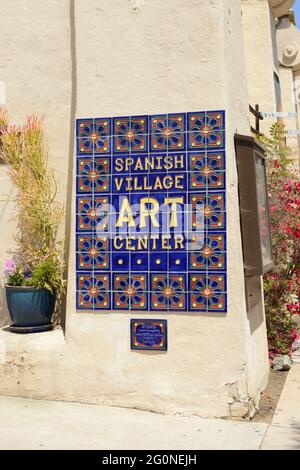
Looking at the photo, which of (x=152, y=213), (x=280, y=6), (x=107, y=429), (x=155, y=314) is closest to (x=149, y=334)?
(x=155, y=314)

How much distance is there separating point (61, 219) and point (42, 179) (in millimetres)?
462

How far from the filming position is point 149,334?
5.73 meters

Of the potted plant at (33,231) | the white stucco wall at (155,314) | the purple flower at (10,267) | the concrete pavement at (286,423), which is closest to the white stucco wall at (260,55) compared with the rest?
the white stucco wall at (155,314)

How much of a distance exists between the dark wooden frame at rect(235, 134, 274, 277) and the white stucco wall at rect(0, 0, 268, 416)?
0.13 metres

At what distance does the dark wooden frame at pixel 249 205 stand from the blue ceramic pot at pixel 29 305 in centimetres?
205

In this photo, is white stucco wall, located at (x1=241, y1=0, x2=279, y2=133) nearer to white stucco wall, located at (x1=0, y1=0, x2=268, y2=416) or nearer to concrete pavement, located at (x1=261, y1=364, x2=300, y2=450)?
white stucco wall, located at (x1=0, y1=0, x2=268, y2=416)

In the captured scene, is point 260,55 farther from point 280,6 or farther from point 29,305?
point 29,305

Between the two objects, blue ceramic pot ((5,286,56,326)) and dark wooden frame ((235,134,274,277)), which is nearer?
dark wooden frame ((235,134,274,277))

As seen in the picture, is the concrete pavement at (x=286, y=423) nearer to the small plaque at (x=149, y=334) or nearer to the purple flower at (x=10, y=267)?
the small plaque at (x=149, y=334)

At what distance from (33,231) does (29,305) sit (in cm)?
79

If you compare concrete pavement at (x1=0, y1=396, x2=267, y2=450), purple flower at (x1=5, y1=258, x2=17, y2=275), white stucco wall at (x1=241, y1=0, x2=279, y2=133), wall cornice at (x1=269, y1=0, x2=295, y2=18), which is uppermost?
wall cornice at (x1=269, y1=0, x2=295, y2=18)

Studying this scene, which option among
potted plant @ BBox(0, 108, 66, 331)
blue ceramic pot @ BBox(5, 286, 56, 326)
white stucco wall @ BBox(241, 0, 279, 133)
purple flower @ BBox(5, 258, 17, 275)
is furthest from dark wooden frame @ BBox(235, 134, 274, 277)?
white stucco wall @ BBox(241, 0, 279, 133)

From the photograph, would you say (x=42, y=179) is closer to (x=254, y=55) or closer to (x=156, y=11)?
(x=156, y=11)

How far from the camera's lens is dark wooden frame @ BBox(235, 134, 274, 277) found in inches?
228
